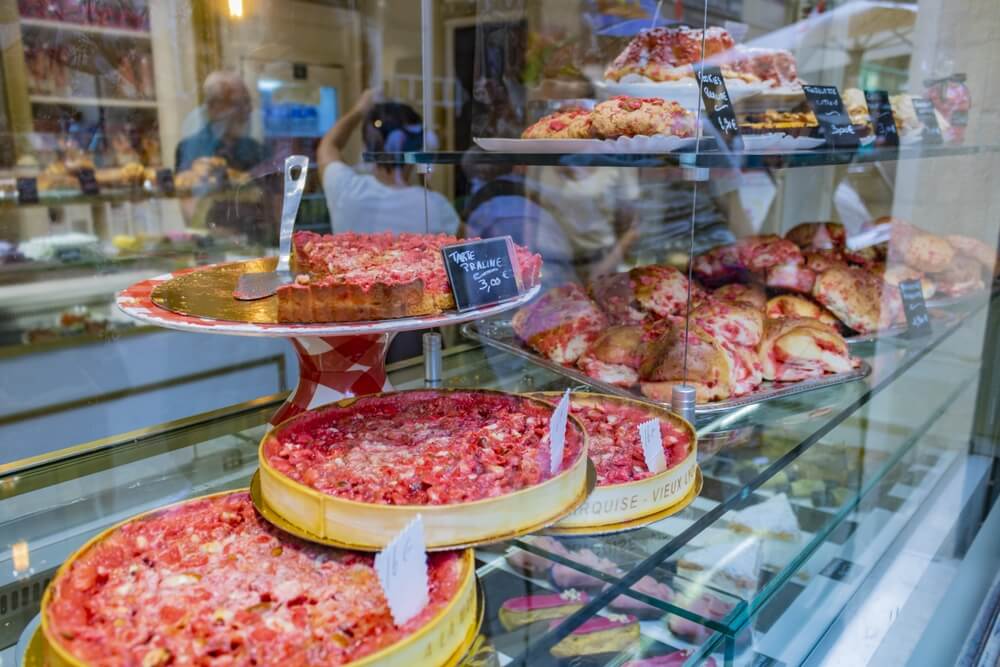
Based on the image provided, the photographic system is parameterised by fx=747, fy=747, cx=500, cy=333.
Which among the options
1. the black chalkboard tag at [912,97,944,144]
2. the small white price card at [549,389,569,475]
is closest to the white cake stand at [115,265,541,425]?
the small white price card at [549,389,569,475]

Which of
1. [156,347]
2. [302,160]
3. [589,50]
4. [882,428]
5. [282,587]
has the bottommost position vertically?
[882,428]

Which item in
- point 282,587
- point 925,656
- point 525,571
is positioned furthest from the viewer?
point 925,656

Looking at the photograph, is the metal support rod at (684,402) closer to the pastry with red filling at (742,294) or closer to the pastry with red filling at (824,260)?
the pastry with red filling at (742,294)

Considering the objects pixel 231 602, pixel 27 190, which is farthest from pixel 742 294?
pixel 27 190

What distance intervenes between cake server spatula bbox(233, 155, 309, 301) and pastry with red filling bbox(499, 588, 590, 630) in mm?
624

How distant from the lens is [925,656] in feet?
6.26

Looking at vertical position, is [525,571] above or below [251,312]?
below

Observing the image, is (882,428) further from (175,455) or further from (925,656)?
(175,455)

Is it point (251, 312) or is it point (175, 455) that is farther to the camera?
point (175, 455)

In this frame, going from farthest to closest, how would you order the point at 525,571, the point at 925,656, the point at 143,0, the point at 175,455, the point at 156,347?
1. the point at 156,347
2. the point at 143,0
3. the point at 925,656
4. the point at 175,455
5. the point at 525,571

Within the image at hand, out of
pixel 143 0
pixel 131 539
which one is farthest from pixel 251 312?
pixel 143 0

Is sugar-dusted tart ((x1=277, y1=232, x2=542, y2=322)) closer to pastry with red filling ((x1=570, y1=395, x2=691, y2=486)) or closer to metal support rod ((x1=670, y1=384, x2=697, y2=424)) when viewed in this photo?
pastry with red filling ((x1=570, y1=395, x2=691, y2=486))

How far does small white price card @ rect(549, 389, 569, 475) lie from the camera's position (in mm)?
955

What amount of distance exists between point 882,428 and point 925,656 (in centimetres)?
94
